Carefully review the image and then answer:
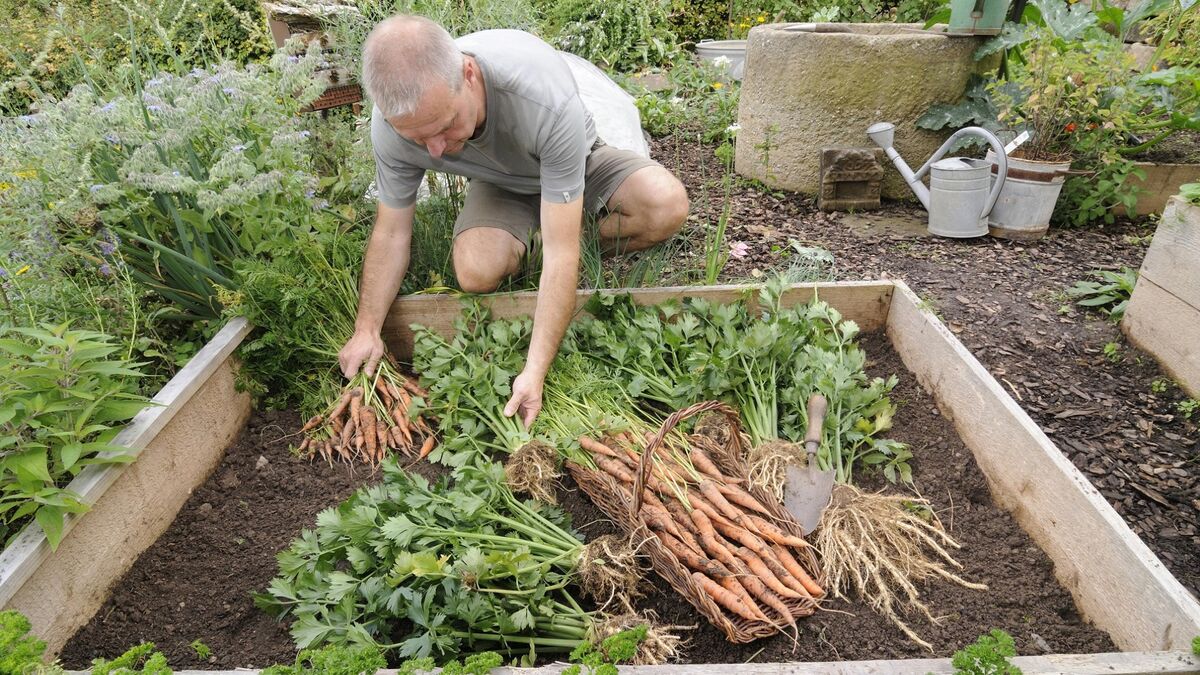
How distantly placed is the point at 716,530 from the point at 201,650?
1244mm

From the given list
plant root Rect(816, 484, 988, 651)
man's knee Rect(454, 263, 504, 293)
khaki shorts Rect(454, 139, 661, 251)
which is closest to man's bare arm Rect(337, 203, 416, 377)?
man's knee Rect(454, 263, 504, 293)

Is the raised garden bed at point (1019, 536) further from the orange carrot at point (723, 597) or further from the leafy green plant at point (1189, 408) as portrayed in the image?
the leafy green plant at point (1189, 408)

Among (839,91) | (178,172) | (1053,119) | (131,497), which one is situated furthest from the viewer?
(839,91)

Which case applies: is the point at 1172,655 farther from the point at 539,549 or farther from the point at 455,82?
the point at 455,82

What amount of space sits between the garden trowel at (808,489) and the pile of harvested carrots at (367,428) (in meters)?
1.17

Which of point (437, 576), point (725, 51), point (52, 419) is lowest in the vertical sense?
point (437, 576)

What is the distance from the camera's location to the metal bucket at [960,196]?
3.59 meters

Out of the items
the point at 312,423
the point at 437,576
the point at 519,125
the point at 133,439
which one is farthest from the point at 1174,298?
the point at 133,439

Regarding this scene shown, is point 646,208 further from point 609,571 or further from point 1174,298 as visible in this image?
point 1174,298

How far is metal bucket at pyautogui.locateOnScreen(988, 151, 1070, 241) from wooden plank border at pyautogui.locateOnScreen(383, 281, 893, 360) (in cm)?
166

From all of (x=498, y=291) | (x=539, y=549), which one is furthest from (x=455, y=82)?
(x=539, y=549)

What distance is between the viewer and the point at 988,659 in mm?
1165

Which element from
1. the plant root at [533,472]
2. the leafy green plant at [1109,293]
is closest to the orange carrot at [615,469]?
the plant root at [533,472]

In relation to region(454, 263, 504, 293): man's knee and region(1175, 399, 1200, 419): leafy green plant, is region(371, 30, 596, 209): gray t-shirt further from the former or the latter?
region(1175, 399, 1200, 419): leafy green plant
